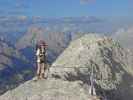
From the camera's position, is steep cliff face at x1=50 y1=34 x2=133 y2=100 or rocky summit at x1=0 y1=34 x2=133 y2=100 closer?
rocky summit at x1=0 y1=34 x2=133 y2=100

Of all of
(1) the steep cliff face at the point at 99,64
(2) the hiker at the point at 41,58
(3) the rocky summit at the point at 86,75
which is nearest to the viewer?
(3) the rocky summit at the point at 86,75

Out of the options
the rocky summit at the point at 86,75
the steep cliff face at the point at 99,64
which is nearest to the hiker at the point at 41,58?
the rocky summit at the point at 86,75

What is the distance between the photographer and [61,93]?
3006cm

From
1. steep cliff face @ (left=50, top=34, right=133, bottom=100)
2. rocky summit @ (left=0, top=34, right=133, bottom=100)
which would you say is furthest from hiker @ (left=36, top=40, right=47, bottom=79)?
steep cliff face @ (left=50, top=34, right=133, bottom=100)

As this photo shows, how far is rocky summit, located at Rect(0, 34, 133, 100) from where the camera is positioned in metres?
30.3

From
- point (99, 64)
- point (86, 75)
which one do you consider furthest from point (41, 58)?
point (99, 64)

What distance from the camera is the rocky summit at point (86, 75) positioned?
3034cm

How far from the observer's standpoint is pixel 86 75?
131 feet

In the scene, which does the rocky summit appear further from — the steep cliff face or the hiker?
the hiker

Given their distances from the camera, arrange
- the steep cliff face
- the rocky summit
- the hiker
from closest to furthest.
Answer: the rocky summit
the hiker
the steep cliff face

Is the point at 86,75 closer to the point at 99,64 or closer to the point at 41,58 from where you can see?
the point at 99,64

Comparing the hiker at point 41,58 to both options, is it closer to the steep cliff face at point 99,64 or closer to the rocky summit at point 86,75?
the rocky summit at point 86,75

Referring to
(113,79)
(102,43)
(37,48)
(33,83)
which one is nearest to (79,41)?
(102,43)

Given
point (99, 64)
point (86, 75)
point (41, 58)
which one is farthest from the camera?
point (99, 64)
